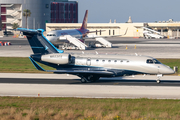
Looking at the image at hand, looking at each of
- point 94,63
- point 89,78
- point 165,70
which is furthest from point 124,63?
point 165,70

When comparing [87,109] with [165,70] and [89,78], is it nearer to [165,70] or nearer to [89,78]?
[89,78]

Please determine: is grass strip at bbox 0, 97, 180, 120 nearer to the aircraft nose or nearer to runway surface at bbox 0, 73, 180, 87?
the aircraft nose

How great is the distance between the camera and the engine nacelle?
3272cm

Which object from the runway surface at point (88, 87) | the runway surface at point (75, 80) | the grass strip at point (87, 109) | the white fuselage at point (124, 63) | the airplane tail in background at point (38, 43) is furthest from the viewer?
the airplane tail in background at point (38, 43)

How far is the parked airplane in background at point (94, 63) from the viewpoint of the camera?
31.8 m

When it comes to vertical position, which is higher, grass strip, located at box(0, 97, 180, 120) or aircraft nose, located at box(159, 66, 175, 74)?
aircraft nose, located at box(159, 66, 175, 74)

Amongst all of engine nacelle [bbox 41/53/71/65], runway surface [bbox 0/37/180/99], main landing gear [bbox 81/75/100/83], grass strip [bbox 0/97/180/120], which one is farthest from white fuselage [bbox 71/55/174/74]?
grass strip [bbox 0/97/180/120]

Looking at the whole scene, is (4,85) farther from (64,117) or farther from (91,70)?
(64,117)

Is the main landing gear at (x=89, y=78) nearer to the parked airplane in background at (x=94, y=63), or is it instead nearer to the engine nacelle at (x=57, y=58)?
the parked airplane in background at (x=94, y=63)

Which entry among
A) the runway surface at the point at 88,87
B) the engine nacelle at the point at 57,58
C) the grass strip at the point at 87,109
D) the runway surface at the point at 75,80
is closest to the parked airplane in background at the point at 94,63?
the engine nacelle at the point at 57,58

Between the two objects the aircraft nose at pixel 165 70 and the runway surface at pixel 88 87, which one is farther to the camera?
the aircraft nose at pixel 165 70

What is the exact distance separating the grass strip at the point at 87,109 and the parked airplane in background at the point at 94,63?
8.57m

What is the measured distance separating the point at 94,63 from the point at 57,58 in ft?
13.1

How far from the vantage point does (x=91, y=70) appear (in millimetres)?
32938
